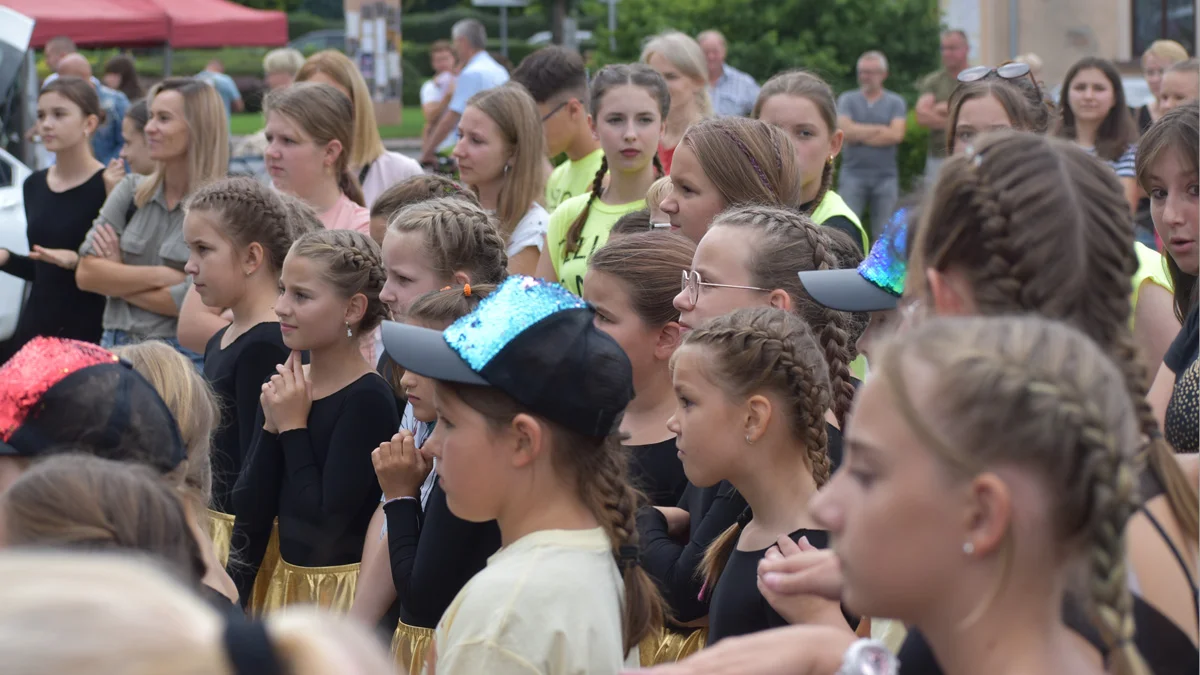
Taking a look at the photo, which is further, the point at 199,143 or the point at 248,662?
the point at 199,143

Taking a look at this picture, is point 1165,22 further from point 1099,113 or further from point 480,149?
point 480,149

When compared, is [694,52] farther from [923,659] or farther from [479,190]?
[923,659]

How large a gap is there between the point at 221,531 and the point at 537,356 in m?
2.13

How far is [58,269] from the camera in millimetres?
7059

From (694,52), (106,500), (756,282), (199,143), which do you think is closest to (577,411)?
(106,500)

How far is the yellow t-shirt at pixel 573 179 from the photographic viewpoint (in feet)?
22.1

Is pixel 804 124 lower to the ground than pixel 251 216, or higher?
higher

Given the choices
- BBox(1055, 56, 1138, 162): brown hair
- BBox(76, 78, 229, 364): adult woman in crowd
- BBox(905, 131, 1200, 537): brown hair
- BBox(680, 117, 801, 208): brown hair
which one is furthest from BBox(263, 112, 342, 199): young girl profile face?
BBox(905, 131, 1200, 537): brown hair

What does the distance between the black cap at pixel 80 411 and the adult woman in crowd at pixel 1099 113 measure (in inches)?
245

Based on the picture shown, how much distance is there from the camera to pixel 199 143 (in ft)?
21.1

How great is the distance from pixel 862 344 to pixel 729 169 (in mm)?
1025

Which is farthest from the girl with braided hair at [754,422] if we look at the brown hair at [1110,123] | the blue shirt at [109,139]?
the blue shirt at [109,139]

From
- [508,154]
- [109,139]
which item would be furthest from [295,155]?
[109,139]

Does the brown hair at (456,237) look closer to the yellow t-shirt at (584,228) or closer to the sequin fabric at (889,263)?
the yellow t-shirt at (584,228)
